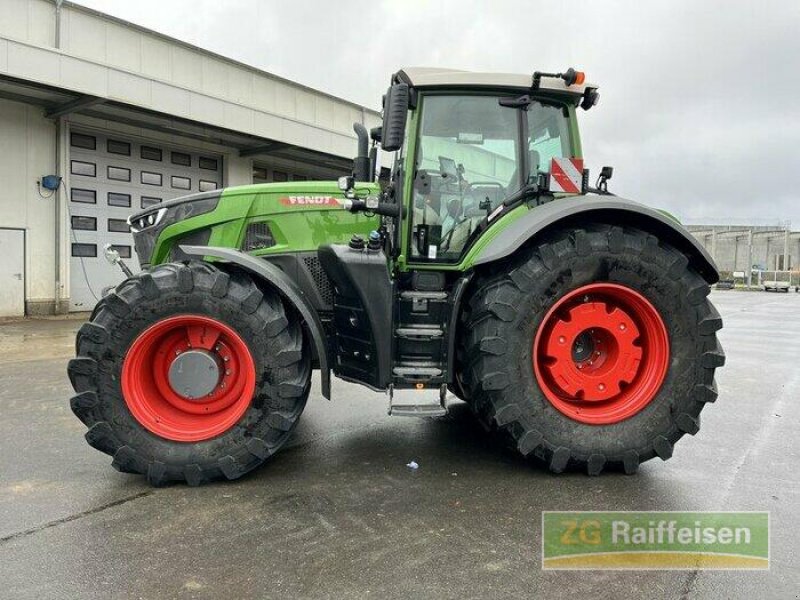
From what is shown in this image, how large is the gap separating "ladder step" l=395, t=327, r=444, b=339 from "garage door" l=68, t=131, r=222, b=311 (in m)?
12.1

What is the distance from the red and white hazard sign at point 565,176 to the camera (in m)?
3.71

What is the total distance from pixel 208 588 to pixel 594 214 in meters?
2.96

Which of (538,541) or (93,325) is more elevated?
(93,325)

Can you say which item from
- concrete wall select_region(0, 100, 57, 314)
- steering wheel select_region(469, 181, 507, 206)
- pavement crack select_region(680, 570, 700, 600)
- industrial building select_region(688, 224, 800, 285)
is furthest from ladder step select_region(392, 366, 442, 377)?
industrial building select_region(688, 224, 800, 285)

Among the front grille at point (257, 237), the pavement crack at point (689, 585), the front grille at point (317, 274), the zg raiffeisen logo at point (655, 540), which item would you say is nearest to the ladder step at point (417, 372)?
the front grille at point (317, 274)

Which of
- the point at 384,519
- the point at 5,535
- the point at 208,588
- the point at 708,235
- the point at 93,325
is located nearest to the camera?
the point at 208,588

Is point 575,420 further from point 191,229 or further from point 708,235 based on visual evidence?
point 708,235

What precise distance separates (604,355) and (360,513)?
188cm

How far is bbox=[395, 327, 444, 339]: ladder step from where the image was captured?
11.7 feet

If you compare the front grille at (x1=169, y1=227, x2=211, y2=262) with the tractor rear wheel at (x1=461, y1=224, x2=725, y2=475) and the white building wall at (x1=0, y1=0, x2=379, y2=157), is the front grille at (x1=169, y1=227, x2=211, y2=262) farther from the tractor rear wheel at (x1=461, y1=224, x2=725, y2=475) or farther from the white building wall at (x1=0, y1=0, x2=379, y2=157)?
the white building wall at (x1=0, y1=0, x2=379, y2=157)

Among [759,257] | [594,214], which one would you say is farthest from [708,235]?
[594,214]

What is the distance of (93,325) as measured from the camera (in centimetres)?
326

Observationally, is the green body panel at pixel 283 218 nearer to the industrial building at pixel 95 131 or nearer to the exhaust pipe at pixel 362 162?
the exhaust pipe at pixel 362 162

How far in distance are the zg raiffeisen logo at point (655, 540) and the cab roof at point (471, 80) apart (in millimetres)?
2690
